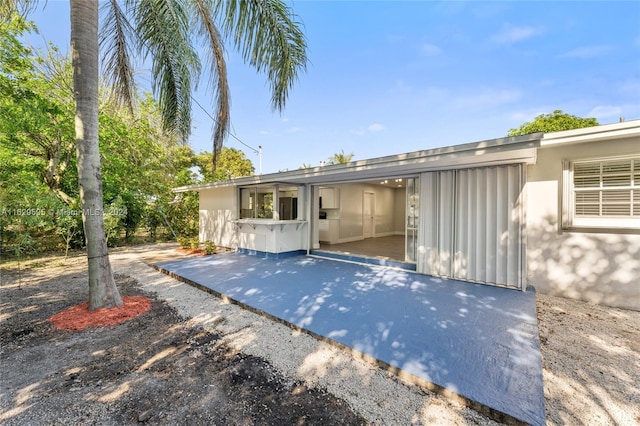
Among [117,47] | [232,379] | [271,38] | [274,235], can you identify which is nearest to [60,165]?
[117,47]

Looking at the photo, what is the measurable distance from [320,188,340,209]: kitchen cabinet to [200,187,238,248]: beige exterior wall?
323 cm

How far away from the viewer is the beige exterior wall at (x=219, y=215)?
9.47 meters

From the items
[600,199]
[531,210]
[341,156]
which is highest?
[341,156]

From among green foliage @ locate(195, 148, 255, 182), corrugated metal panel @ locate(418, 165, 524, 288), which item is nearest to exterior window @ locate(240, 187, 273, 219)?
corrugated metal panel @ locate(418, 165, 524, 288)

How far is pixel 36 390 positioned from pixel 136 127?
12.0 metres

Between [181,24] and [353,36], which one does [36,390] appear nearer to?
[181,24]

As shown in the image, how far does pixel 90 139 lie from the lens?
369 cm

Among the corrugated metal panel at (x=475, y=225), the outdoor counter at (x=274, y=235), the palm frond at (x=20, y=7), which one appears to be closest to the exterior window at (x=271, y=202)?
the outdoor counter at (x=274, y=235)

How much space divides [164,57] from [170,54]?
11cm

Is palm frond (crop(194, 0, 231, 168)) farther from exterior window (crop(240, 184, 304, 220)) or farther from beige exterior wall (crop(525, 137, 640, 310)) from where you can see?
beige exterior wall (crop(525, 137, 640, 310))

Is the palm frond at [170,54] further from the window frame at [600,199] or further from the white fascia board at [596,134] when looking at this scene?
the window frame at [600,199]

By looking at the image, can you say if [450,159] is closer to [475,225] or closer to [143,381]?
[475,225]

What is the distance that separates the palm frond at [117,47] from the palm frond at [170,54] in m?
0.34

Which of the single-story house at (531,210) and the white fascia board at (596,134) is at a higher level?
the white fascia board at (596,134)
